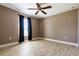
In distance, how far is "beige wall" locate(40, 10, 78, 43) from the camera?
491 centimetres

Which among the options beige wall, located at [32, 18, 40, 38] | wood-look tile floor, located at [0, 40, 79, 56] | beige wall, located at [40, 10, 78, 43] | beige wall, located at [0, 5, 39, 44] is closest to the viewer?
wood-look tile floor, located at [0, 40, 79, 56]

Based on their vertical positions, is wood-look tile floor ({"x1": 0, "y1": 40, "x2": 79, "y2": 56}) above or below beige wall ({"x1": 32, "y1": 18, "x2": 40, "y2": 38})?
below

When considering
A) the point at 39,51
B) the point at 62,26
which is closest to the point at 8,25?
the point at 39,51

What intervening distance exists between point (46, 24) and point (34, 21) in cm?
120

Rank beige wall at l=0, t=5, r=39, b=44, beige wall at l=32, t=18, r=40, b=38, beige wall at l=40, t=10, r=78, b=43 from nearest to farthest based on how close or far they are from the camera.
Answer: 1. beige wall at l=0, t=5, r=39, b=44
2. beige wall at l=40, t=10, r=78, b=43
3. beige wall at l=32, t=18, r=40, b=38

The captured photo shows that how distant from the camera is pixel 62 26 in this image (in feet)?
18.6

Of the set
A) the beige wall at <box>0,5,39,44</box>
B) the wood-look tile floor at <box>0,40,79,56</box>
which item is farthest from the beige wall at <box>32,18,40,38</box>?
the wood-look tile floor at <box>0,40,79,56</box>

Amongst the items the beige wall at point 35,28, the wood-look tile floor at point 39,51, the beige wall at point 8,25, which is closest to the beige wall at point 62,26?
the beige wall at point 35,28

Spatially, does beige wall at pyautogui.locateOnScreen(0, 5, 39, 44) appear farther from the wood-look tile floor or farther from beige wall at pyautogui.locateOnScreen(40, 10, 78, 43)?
beige wall at pyautogui.locateOnScreen(40, 10, 78, 43)

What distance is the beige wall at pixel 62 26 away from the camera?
4910mm

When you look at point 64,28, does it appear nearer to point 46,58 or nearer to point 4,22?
point 4,22

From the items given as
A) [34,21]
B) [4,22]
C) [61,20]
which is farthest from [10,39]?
[61,20]

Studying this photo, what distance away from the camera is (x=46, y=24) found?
7.35 metres

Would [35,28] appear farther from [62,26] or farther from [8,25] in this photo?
[8,25]
